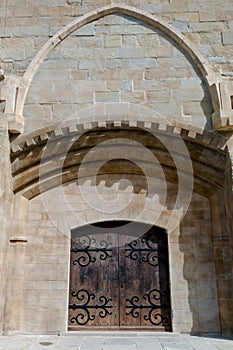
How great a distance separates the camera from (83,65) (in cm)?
418

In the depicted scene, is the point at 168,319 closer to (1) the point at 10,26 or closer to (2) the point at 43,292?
(2) the point at 43,292

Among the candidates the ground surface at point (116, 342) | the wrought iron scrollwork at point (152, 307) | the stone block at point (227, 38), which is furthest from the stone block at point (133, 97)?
the ground surface at point (116, 342)

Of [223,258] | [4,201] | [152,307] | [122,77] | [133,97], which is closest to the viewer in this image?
[4,201]

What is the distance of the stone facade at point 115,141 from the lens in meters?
3.75

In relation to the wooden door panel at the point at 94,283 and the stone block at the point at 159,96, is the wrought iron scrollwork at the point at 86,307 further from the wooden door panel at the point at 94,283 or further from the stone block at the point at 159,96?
the stone block at the point at 159,96

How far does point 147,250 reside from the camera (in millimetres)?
4105

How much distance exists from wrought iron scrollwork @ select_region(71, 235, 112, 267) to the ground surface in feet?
Result: 2.59

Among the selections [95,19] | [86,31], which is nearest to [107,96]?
[86,31]

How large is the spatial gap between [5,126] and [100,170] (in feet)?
4.05

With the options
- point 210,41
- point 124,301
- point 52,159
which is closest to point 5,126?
point 52,159

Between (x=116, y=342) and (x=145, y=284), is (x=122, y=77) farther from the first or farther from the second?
(x=116, y=342)

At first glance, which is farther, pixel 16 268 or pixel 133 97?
pixel 133 97

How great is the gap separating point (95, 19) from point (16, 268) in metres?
3.18

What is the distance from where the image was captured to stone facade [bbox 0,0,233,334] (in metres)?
3.75
